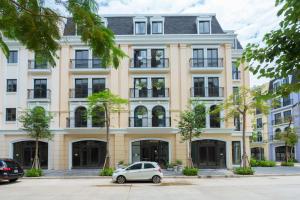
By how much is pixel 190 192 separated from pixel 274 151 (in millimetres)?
49142

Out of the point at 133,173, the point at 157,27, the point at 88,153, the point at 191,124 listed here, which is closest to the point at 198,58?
the point at 157,27

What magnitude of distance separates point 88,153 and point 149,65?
9469 mm

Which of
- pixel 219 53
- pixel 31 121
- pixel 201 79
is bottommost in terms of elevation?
pixel 31 121

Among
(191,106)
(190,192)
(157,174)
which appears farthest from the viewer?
(191,106)

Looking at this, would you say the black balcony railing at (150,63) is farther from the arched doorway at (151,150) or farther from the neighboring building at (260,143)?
the neighboring building at (260,143)

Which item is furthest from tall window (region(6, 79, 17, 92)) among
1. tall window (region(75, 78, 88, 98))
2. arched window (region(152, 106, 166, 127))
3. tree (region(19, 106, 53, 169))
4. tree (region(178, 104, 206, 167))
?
tree (region(178, 104, 206, 167))

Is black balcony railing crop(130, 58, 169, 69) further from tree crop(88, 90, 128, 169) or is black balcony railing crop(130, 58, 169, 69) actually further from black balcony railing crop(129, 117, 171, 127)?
tree crop(88, 90, 128, 169)

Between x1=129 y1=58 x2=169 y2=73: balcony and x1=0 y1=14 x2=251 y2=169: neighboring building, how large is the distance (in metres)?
0.09

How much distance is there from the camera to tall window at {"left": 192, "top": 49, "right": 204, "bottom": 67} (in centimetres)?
3350

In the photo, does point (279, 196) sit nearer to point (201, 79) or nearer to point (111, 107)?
point (111, 107)

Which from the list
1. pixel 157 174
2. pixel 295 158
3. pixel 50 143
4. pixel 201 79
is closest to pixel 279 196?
pixel 157 174

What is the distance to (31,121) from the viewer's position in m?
28.3

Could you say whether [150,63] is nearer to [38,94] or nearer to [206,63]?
[206,63]

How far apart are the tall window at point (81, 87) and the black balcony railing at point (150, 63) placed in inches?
175
